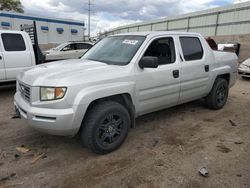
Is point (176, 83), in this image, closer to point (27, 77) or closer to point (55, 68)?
point (55, 68)

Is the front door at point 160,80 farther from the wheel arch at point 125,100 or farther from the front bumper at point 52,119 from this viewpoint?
the front bumper at point 52,119

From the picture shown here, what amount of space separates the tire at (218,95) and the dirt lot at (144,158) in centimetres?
67

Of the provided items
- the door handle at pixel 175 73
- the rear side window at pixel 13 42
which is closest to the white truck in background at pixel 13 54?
the rear side window at pixel 13 42

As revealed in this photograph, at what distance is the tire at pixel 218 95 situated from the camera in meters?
5.41

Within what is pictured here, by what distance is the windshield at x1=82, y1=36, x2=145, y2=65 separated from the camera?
3814 mm

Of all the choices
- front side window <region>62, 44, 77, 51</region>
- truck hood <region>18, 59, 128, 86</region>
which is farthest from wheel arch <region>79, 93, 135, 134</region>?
front side window <region>62, 44, 77, 51</region>

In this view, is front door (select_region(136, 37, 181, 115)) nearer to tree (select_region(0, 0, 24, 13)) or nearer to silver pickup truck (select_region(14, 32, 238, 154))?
silver pickup truck (select_region(14, 32, 238, 154))

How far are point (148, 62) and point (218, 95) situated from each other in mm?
2863

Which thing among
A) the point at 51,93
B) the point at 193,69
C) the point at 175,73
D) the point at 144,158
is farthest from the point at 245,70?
the point at 51,93

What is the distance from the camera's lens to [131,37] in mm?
4223

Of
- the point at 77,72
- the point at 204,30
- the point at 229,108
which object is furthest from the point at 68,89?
the point at 204,30

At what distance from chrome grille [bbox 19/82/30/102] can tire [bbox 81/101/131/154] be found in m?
0.91

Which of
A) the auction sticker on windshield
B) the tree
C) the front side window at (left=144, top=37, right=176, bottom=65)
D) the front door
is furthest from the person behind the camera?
the tree

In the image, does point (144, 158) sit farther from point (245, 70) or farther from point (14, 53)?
point (245, 70)
